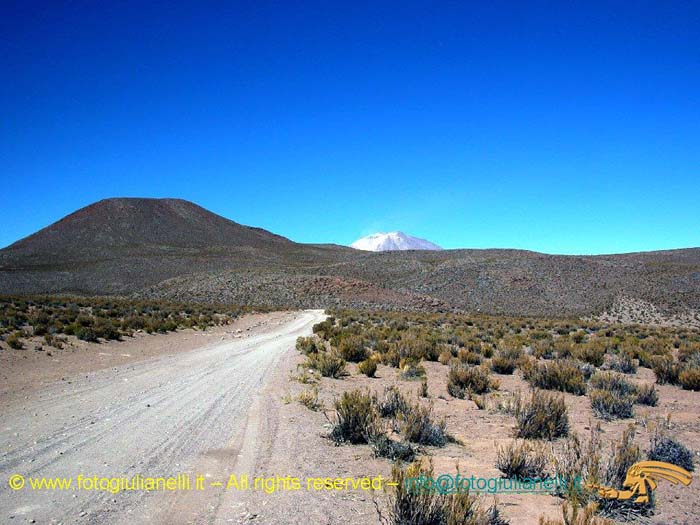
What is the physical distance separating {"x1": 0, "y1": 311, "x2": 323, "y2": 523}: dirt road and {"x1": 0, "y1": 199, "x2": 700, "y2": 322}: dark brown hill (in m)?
46.1

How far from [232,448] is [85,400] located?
436 centimetres

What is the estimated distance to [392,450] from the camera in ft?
19.3

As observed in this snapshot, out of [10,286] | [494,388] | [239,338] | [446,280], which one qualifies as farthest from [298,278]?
[494,388]

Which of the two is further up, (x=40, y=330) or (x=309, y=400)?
(x=40, y=330)

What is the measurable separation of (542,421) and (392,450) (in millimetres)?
2737

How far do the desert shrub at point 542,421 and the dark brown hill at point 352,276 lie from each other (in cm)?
4969

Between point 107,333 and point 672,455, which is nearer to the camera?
point 672,455

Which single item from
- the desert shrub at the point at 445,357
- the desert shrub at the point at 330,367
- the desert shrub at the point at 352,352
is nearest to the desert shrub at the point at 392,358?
the desert shrub at the point at 352,352

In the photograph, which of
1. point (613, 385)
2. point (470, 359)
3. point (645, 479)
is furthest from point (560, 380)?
point (645, 479)

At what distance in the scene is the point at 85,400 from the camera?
835 centimetres

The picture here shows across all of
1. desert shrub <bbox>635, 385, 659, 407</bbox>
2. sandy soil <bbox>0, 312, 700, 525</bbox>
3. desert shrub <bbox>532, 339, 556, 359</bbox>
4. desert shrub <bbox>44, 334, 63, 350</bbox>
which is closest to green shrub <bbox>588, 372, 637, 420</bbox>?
desert shrub <bbox>635, 385, 659, 407</bbox>

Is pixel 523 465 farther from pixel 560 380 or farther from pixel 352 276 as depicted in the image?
pixel 352 276

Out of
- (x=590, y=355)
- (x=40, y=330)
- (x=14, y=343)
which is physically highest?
(x=40, y=330)

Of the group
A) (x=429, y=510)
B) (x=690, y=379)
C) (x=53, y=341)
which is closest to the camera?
(x=429, y=510)
